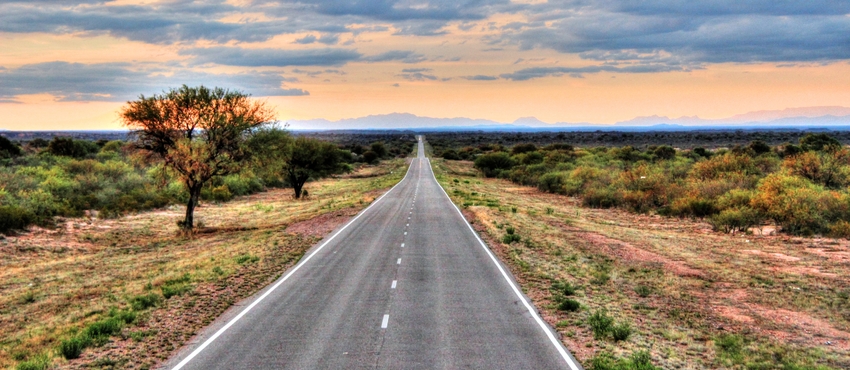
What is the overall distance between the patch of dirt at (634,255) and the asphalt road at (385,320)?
6.07 meters

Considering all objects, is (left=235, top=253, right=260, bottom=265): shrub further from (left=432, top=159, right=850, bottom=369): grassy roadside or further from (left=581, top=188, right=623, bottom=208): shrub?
(left=581, top=188, right=623, bottom=208): shrub

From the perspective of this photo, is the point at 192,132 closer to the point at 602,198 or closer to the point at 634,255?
the point at 634,255

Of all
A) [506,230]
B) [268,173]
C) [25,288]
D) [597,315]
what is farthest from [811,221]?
[25,288]

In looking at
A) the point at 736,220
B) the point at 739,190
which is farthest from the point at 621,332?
the point at 739,190

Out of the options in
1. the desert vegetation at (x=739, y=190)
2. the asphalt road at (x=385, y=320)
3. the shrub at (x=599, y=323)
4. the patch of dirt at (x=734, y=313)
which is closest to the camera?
the asphalt road at (x=385, y=320)

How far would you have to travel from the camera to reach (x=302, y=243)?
2705cm

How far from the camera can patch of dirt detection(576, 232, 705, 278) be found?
21375 mm

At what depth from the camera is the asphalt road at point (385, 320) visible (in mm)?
10914

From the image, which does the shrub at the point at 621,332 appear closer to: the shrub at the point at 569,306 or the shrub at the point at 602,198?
the shrub at the point at 569,306

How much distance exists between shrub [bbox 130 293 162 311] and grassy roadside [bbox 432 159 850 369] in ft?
34.4

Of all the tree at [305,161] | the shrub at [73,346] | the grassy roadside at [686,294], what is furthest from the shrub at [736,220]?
the tree at [305,161]

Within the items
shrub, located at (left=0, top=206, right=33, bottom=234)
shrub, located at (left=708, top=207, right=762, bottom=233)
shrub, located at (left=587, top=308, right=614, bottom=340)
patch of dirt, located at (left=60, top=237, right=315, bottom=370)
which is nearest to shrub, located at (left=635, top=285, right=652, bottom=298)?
shrub, located at (left=587, top=308, right=614, bottom=340)

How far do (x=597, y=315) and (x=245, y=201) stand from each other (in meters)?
54.1

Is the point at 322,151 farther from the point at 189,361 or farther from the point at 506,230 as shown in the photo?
the point at 189,361
